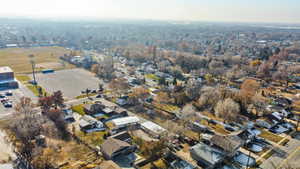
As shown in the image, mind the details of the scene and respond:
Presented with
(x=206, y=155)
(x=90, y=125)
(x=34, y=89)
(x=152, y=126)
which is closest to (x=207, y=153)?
(x=206, y=155)

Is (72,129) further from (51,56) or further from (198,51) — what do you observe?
(198,51)

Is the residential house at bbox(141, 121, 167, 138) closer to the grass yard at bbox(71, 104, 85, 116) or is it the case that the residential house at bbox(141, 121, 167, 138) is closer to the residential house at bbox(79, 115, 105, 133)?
the residential house at bbox(79, 115, 105, 133)

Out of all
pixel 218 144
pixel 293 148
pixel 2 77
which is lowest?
pixel 293 148

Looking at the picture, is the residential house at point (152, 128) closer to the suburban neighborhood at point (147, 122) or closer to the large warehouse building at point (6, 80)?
the suburban neighborhood at point (147, 122)

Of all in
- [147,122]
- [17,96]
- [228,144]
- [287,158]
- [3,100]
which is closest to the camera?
[228,144]

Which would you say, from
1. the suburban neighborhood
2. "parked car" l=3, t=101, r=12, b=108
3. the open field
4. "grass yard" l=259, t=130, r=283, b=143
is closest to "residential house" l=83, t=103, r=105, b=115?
the suburban neighborhood

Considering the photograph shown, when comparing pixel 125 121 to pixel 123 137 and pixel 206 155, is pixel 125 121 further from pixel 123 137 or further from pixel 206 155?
pixel 206 155

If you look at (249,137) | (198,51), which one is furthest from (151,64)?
(249,137)
